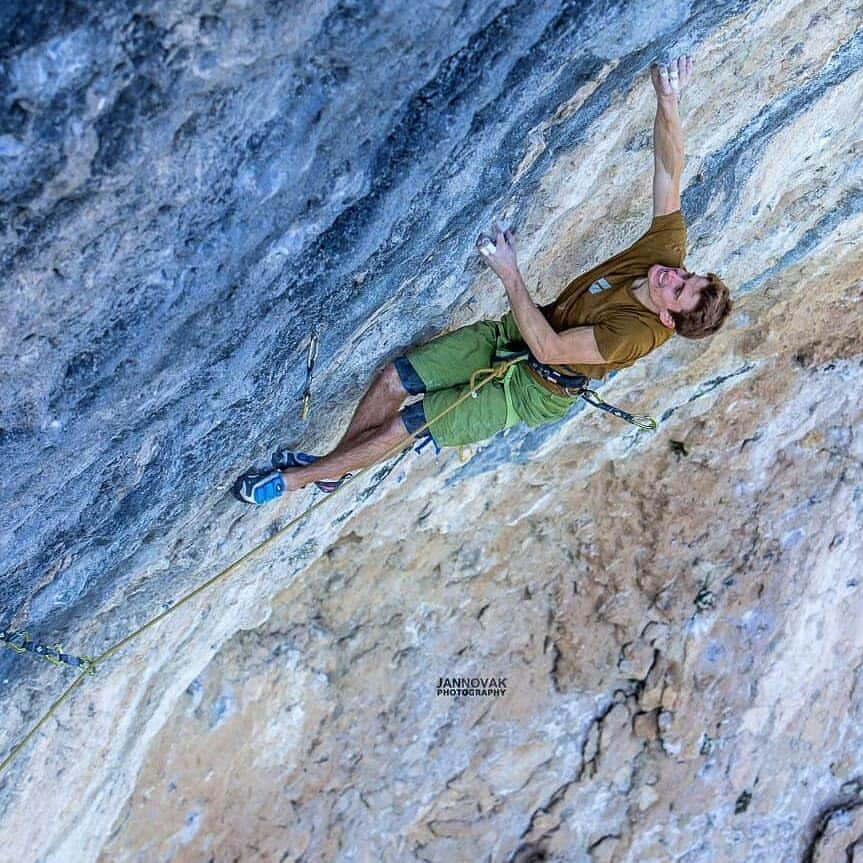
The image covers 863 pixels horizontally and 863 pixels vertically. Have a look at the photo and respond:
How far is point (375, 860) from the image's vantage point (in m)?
6.95

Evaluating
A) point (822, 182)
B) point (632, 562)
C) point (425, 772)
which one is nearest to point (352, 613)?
point (425, 772)

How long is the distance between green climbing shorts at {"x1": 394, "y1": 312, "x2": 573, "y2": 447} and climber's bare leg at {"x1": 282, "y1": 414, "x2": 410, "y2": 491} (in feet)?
0.22

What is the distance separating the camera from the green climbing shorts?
4.12 metres

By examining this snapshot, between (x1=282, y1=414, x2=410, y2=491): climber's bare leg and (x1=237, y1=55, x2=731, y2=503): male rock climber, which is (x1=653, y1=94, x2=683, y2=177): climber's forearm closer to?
(x1=237, y1=55, x2=731, y2=503): male rock climber

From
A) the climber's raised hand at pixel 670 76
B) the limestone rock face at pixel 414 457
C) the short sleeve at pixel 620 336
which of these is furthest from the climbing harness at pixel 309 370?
the climber's raised hand at pixel 670 76

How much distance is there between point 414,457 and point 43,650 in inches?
83.0

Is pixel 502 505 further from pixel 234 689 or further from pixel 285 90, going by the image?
pixel 285 90

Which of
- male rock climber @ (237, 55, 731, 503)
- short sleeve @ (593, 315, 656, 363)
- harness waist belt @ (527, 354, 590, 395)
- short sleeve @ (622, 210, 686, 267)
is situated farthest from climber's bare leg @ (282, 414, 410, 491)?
short sleeve @ (622, 210, 686, 267)

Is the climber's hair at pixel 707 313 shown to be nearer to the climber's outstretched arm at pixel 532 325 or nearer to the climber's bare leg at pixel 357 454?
the climber's outstretched arm at pixel 532 325

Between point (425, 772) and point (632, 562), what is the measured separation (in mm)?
2034

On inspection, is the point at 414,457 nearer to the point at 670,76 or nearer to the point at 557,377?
the point at 557,377

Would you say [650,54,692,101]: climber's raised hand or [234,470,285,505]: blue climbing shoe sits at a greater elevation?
[650,54,692,101]: climber's raised hand

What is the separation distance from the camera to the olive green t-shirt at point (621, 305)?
3.65m

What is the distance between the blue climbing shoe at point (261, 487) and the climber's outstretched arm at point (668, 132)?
1883mm
